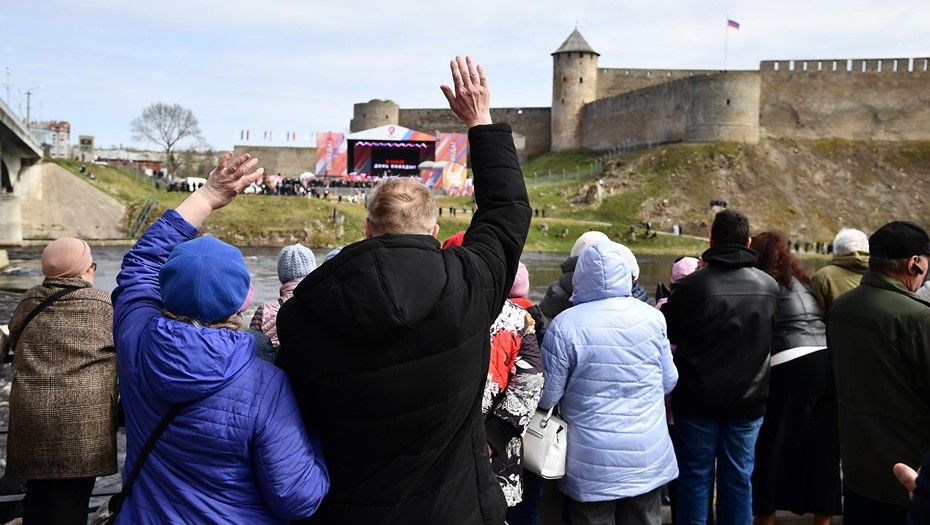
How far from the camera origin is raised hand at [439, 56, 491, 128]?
2.88 meters

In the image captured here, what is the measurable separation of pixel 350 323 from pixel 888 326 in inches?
99.0

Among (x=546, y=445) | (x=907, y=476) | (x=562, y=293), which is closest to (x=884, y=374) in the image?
(x=907, y=476)

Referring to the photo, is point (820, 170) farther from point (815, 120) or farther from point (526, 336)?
point (526, 336)

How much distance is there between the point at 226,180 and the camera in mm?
3082

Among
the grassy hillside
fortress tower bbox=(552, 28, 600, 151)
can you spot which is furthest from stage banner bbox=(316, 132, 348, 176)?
fortress tower bbox=(552, 28, 600, 151)

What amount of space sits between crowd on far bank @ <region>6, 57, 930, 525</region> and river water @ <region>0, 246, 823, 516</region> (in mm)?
8495

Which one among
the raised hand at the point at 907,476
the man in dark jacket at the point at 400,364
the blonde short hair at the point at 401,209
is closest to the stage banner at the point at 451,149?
the blonde short hair at the point at 401,209

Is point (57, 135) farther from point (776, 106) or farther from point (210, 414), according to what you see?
point (210, 414)

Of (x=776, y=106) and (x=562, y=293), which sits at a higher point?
(x=776, y=106)

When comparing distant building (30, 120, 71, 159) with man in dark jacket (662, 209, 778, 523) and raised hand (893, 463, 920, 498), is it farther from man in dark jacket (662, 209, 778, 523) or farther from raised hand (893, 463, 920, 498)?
raised hand (893, 463, 920, 498)

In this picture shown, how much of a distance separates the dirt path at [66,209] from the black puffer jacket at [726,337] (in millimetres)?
38753

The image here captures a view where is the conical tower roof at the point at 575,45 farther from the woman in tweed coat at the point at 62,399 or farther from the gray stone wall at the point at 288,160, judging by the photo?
the woman in tweed coat at the point at 62,399

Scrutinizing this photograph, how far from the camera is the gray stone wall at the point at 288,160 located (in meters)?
73.8

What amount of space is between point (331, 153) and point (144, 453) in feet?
195
